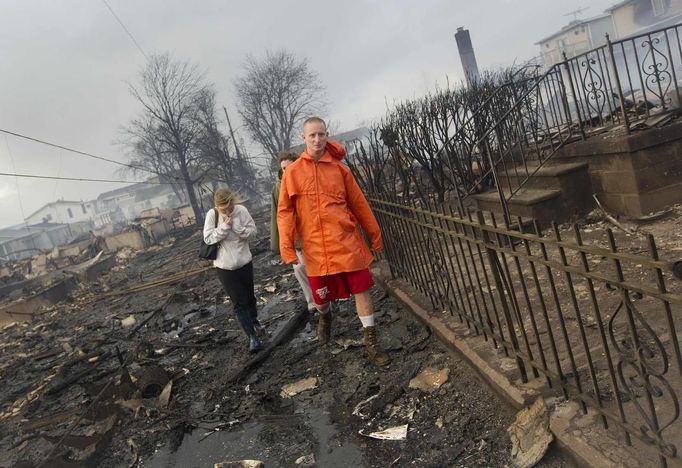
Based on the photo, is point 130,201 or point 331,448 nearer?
point 331,448

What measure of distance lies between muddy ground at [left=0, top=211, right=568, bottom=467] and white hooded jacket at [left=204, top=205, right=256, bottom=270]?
3.35 ft

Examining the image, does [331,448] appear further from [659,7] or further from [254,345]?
[659,7]

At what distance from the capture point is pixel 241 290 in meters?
5.26

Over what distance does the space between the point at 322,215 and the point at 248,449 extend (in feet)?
6.01

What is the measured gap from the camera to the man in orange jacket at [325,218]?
13.1 ft

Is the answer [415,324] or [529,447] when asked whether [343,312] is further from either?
[529,447]

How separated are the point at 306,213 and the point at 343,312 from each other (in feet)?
7.40

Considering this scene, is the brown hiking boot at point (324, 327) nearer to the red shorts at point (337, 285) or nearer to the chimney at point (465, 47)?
the red shorts at point (337, 285)

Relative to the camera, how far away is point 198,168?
44.5 metres

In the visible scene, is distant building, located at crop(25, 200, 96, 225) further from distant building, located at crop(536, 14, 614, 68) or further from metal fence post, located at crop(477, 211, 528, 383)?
metal fence post, located at crop(477, 211, 528, 383)

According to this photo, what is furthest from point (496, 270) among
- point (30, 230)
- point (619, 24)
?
point (30, 230)

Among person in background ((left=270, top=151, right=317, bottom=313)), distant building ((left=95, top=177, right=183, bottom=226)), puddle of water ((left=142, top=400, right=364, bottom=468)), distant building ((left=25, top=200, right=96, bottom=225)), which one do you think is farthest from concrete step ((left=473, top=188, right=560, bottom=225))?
distant building ((left=25, top=200, right=96, bottom=225))

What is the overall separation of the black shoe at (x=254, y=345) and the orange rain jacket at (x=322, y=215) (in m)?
1.55

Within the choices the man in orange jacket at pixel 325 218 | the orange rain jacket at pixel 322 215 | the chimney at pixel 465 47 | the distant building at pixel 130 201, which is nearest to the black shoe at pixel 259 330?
the man in orange jacket at pixel 325 218
